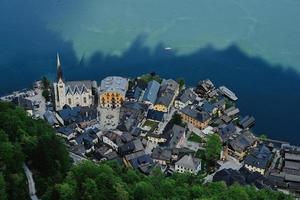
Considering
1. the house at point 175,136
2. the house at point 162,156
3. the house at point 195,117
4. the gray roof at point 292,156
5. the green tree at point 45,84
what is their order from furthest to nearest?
the green tree at point 45,84, the house at point 195,117, the house at point 175,136, the gray roof at point 292,156, the house at point 162,156

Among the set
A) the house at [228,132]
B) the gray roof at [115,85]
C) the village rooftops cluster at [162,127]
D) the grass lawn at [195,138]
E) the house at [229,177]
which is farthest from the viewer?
the gray roof at [115,85]

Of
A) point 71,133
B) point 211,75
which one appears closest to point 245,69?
point 211,75

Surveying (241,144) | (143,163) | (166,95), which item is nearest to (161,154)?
(143,163)

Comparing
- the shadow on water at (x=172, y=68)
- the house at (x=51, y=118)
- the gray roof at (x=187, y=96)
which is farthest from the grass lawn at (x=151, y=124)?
the shadow on water at (x=172, y=68)

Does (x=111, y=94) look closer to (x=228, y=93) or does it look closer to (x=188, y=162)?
(x=188, y=162)

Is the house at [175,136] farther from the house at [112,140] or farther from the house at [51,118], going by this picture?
the house at [51,118]
